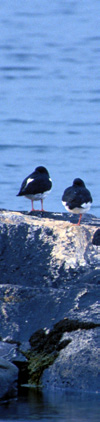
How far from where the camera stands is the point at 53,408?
11.9 metres

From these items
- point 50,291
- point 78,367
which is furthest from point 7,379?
point 50,291

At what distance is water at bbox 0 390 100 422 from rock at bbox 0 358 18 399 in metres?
0.11

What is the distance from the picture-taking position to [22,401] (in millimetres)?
12078

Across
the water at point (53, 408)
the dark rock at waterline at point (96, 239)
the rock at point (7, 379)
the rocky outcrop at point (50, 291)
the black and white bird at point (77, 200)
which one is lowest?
the water at point (53, 408)

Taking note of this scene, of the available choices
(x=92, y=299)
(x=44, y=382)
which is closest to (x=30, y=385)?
(x=44, y=382)

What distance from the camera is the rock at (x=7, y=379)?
39.5 ft

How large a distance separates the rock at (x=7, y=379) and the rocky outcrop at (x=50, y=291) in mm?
290

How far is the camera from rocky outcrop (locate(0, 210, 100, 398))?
12359 mm

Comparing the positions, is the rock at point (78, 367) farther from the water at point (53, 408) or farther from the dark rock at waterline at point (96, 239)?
the dark rock at waterline at point (96, 239)

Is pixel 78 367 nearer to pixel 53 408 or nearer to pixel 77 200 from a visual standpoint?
pixel 53 408

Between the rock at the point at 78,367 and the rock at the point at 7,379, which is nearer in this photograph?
the rock at the point at 7,379

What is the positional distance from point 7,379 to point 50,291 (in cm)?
124

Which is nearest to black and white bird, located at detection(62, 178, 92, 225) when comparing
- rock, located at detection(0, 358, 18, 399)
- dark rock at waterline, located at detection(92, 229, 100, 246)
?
dark rock at waterline, located at detection(92, 229, 100, 246)

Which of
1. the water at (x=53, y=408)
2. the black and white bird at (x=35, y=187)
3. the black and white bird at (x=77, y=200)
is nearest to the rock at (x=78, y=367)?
the water at (x=53, y=408)
